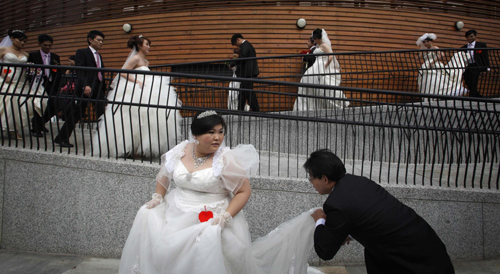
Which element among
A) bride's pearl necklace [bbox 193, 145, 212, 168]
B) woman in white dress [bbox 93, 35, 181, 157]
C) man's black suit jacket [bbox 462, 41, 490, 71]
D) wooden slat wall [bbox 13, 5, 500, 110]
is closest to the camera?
bride's pearl necklace [bbox 193, 145, 212, 168]

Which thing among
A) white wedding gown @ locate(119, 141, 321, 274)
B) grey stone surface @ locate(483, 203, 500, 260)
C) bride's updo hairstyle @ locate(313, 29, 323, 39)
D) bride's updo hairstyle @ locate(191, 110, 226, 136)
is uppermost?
bride's updo hairstyle @ locate(313, 29, 323, 39)

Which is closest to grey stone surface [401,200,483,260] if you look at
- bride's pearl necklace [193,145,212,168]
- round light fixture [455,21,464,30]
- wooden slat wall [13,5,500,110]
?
bride's pearl necklace [193,145,212,168]

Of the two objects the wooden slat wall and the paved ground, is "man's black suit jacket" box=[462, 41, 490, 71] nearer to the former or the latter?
the wooden slat wall

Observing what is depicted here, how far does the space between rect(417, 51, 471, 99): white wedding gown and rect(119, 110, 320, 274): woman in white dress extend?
692 centimetres

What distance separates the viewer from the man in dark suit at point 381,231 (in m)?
2.15

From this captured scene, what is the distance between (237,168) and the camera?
2602 mm

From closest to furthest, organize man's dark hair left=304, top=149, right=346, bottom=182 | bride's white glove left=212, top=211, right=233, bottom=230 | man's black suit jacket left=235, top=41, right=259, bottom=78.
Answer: man's dark hair left=304, top=149, right=346, bottom=182, bride's white glove left=212, top=211, right=233, bottom=230, man's black suit jacket left=235, top=41, right=259, bottom=78

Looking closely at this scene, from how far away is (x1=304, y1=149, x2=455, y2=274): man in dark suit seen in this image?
7.04ft

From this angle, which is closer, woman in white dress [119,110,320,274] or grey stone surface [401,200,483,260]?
woman in white dress [119,110,320,274]

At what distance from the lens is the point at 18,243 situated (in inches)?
157

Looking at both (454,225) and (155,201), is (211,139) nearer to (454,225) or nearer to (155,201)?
(155,201)

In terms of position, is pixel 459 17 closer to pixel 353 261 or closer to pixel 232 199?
pixel 353 261

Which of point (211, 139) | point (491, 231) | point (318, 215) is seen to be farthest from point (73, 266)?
point (491, 231)

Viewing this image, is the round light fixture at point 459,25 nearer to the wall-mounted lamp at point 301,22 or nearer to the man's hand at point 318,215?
the wall-mounted lamp at point 301,22
